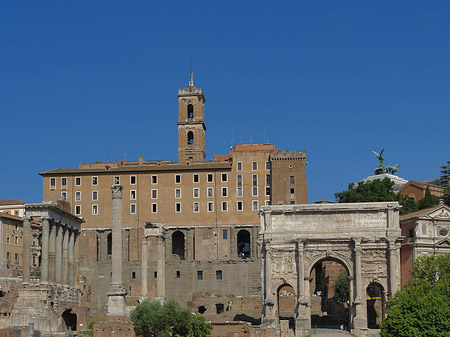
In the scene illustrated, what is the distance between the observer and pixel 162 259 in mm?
76312

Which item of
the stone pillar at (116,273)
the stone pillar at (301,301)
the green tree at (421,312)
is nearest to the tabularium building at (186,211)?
the stone pillar at (301,301)

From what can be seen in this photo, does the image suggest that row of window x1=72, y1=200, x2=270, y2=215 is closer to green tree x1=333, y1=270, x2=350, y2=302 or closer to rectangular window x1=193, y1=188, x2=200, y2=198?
rectangular window x1=193, y1=188, x2=200, y2=198

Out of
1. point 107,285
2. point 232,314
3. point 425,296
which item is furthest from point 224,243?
point 425,296

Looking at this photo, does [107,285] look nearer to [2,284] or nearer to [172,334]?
[2,284]

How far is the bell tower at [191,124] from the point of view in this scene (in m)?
114

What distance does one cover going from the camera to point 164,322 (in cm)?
5588

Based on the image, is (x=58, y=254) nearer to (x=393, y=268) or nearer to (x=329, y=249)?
(x=329, y=249)

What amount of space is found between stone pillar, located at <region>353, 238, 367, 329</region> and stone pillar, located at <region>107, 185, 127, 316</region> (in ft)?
61.2

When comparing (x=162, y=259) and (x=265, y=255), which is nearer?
(x=265, y=255)

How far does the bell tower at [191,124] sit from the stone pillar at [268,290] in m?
46.0

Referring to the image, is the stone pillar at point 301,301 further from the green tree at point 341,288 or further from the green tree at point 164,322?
the green tree at point 341,288

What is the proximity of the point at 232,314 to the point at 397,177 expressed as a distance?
2215 inches

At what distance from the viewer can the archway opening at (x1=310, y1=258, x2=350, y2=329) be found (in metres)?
73.0

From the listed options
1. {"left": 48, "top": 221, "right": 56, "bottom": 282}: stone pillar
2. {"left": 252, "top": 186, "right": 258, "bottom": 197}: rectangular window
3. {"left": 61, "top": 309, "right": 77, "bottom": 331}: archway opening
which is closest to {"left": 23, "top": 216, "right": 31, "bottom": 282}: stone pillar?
→ {"left": 48, "top": 221, "right": 56, "bottom": 282}: stone pillar
